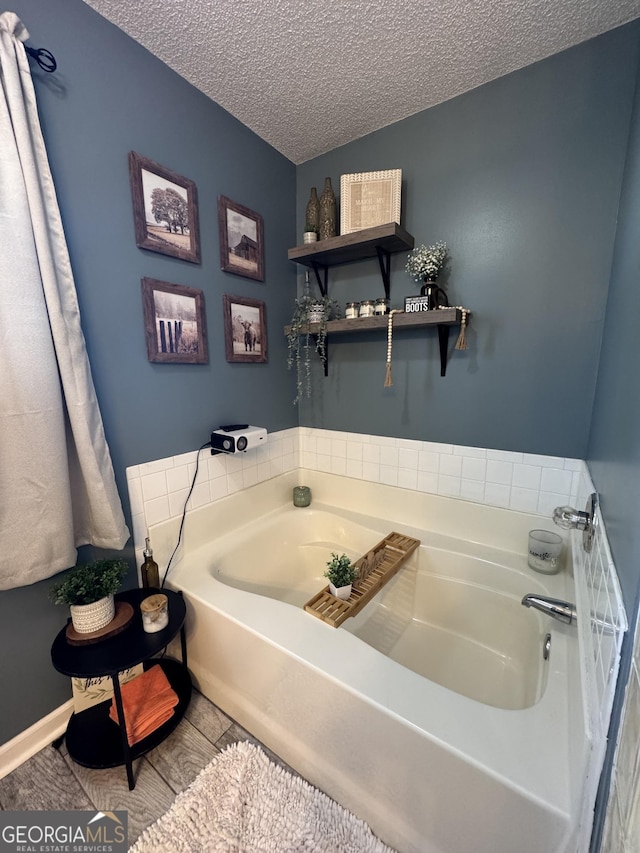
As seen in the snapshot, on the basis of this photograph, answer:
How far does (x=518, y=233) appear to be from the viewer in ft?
4.61

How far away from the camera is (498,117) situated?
1386 mm

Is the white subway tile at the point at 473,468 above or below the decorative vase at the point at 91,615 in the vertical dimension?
above

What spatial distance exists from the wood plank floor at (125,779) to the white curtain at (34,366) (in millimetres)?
711

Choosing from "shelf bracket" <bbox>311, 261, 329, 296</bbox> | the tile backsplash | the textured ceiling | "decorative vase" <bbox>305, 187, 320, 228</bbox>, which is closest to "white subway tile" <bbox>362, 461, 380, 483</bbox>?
the tile backsplash

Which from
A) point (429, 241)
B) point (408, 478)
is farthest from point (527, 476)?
point (429, 241)

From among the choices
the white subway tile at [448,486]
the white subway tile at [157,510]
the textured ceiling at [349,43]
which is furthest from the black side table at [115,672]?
the textured ceiling at [349,43]

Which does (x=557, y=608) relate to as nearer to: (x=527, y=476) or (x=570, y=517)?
(x=570, y=517)

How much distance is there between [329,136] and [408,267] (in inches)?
32.8

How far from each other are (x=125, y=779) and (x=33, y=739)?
0.40 meters

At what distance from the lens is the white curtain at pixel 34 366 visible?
0.93 metres

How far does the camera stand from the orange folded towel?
1.17 m

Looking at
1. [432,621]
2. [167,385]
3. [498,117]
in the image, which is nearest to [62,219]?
[167,385]

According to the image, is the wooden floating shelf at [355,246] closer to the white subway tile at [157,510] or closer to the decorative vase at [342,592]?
the white subway tile at [157,510]

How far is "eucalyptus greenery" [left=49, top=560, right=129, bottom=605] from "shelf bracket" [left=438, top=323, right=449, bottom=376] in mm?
1611
